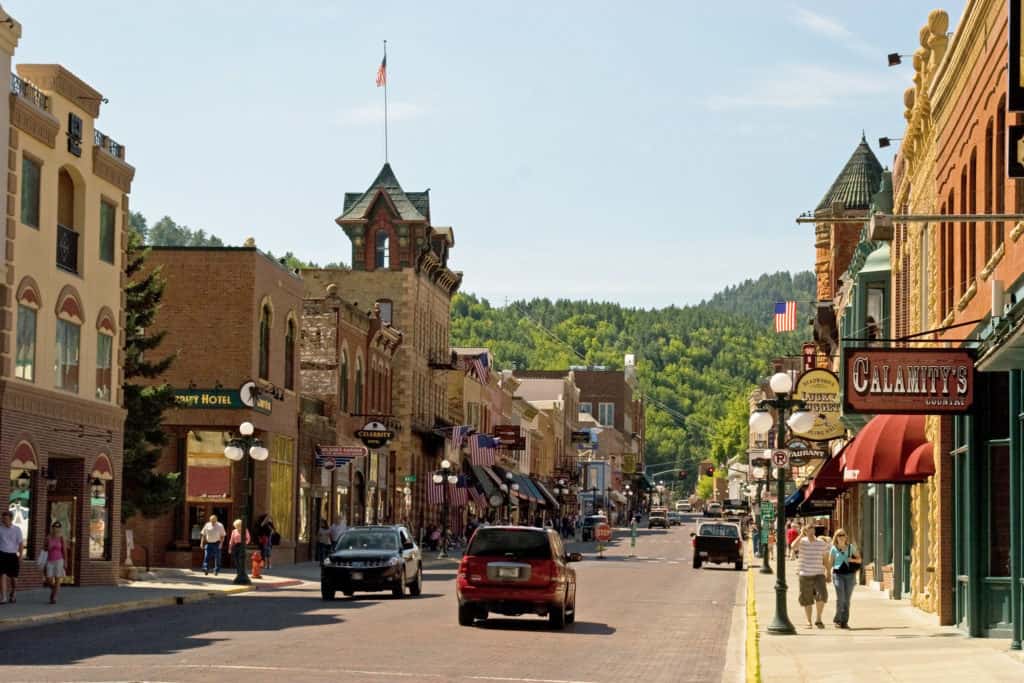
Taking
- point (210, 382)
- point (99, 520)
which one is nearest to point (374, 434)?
point (210, 382)

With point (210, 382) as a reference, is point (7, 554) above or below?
below

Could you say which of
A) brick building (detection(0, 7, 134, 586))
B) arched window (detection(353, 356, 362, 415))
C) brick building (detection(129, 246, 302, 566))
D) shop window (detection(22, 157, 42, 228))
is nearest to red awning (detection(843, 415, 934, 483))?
brick building (detection(0, 7, 134, 586))

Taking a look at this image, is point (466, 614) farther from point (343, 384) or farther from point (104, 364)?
point (343, 384)

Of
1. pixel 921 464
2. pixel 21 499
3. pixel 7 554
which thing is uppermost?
pixel 921 464

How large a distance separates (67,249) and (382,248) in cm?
4215

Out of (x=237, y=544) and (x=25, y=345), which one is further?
(x=237, y=544)

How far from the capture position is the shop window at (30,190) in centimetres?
3622

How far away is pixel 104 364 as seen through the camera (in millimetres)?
41562

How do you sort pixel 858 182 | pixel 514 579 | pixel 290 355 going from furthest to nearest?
pixel 858 182 → pixel 290 355 → pixel 514 579

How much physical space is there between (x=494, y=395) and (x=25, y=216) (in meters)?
71.9

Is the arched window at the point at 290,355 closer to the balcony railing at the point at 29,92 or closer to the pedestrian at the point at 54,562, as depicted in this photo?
the balcony railing at the point at 29,92

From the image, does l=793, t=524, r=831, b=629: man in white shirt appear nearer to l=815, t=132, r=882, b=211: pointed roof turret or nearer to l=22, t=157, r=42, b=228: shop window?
l=22, t=157, r=42, b=228: shop window

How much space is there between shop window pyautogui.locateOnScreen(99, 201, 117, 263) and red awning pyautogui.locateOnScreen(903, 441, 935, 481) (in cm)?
2013

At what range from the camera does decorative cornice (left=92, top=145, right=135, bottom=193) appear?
40312mm
